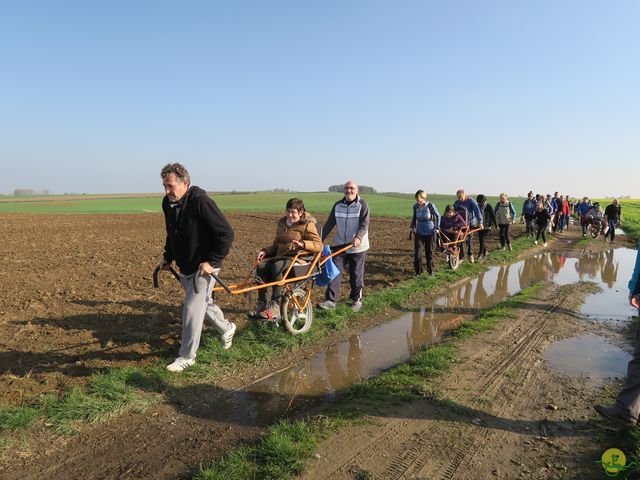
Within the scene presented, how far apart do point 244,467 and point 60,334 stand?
4333mm

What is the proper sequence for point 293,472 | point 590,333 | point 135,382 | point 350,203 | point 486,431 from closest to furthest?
point 293,472 < point 486,431 < point 135,382 < point 590,333 < point 350,203

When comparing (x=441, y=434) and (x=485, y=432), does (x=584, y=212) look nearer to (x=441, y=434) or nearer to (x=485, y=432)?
(x=485, y=432)

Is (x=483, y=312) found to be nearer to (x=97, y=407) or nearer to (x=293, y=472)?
(x=293, y=472)

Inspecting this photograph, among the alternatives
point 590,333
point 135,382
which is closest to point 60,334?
point 135,382

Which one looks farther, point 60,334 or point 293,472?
point 60,334

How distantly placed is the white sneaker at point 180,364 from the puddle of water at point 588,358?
443cm

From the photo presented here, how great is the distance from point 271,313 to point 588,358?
4247mm

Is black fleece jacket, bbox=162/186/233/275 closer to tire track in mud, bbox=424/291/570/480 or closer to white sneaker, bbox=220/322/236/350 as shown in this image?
white sneaker, bbox=220/322/236/350

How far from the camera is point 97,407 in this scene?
3840 mm

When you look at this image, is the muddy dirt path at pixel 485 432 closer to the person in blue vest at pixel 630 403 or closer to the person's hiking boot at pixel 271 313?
the person in blue vest at pixel 630 403

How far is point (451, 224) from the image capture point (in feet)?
38.8

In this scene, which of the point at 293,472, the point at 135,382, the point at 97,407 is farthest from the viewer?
the point at 135,382

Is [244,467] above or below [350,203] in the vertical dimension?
below

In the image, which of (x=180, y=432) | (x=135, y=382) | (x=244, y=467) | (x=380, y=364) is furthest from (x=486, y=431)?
(x=135, y=382)
